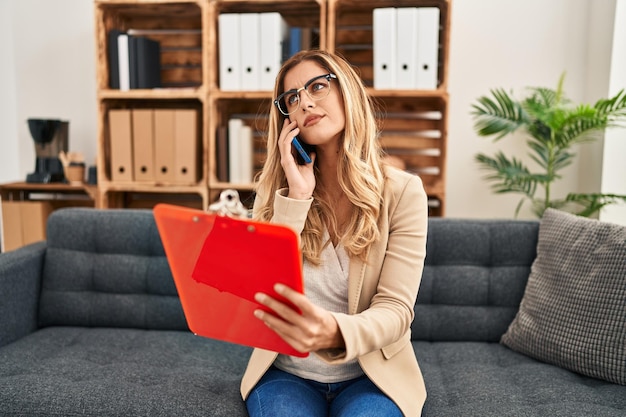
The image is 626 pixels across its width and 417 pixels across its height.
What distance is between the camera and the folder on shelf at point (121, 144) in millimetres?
2586

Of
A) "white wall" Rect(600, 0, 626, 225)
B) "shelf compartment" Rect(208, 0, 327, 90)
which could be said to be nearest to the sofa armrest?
"shelf compartment" Rect(208, 0, 327, 90)

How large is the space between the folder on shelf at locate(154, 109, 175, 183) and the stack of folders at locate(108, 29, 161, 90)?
20cm

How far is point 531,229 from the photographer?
1.73m

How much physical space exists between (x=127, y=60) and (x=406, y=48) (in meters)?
1.35

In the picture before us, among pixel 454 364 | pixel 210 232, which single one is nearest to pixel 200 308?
pixel 210 232

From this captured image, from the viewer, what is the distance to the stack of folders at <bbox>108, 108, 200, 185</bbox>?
8.40 feet

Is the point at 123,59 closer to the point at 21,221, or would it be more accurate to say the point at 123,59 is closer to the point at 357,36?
the point at 21,221

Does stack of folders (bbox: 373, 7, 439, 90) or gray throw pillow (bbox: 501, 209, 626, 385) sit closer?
gray throw pillow (bbox: 501, 209, 626, 385)

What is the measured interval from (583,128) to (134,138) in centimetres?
209

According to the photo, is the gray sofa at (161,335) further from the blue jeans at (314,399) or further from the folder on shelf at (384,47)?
the folder on shelf at (384,47)

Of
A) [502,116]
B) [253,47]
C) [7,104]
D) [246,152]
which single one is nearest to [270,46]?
[253,47]

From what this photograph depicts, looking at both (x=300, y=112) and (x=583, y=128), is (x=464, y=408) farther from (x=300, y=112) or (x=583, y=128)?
(x=583, y=128)

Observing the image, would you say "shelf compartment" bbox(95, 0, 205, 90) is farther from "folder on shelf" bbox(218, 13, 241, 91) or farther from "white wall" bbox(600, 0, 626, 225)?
"white wall" bbox(600, 0, 626, 225)

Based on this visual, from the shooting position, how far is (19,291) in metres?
1.70
